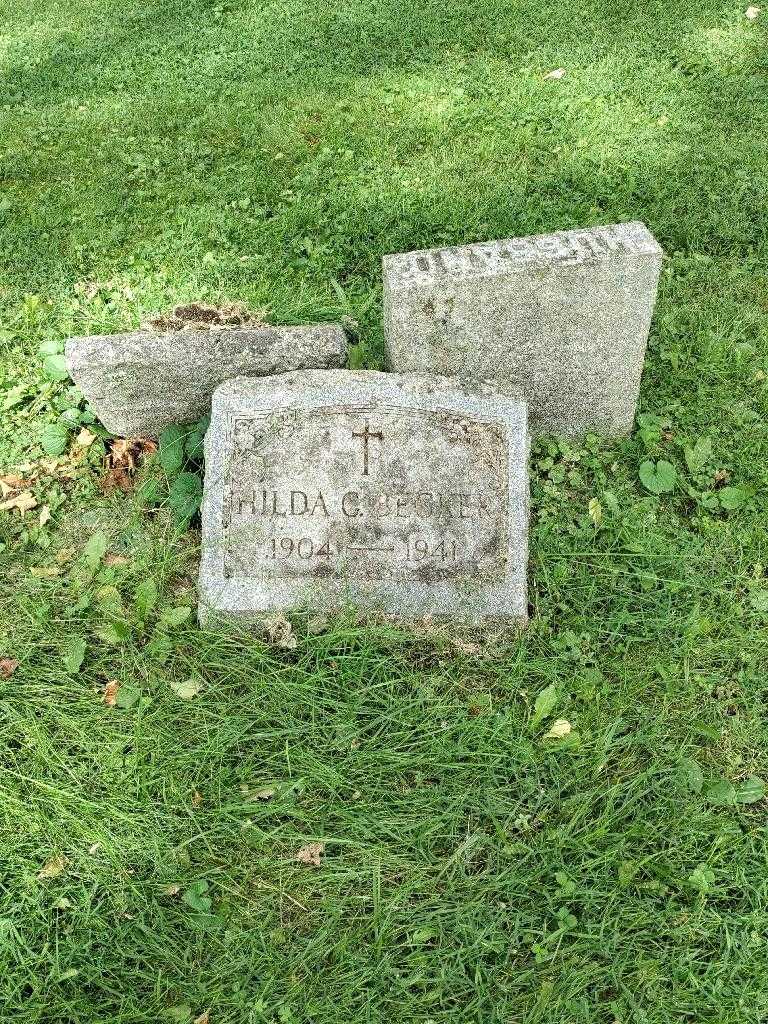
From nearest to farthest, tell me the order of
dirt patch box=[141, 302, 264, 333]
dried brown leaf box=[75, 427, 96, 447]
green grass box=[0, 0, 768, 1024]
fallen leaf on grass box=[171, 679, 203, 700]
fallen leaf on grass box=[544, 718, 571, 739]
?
green grass box=[0, 0, 768, 1024], fallen leaf on grass box=[544, 718, 571, 739], fallen leaf on grass box=[171, 679, 203, 700], dried brown leaf box=[75, 427, 96, 447], dirt patch box=[141, 302, 264, 333]

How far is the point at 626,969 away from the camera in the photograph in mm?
2252

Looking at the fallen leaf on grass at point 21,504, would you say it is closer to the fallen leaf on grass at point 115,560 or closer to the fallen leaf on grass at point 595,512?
the fallen leaf on grass at point 115,560

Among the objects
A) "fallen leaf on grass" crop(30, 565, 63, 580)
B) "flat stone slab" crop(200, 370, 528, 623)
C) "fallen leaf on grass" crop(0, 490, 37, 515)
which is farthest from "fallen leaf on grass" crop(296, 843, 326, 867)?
"fallen leaf on grass" crop(0, 490, 37, 515)

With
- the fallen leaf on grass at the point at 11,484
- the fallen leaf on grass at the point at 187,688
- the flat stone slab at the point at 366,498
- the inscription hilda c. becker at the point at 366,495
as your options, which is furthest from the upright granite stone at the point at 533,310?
the fallen leaf on grass at the point at 11,484

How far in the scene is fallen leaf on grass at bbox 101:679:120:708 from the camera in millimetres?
2770

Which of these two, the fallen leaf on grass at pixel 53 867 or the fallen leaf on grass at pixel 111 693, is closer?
the fallen leaf on grass at pixel 53 867

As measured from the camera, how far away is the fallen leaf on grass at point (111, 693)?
277 centimetres

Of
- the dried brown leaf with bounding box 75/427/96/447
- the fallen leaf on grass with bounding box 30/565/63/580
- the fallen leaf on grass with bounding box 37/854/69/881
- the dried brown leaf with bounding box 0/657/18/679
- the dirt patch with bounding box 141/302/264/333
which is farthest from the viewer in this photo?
the dirt patch with bounding box 141/302/264/333

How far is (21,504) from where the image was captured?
3414 millimetres

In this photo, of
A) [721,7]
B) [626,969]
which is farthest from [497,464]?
[721,7]

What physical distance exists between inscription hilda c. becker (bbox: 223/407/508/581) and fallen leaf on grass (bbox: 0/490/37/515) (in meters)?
1.01

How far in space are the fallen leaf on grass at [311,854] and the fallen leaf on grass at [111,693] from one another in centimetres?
82

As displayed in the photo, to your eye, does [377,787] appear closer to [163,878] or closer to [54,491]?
[163,878]

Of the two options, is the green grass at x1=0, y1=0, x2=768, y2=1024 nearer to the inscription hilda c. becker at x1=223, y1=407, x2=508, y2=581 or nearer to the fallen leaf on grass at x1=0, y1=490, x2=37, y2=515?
the fallen leaf on grass at x1=0, y1=490, x2=37, y2=515
